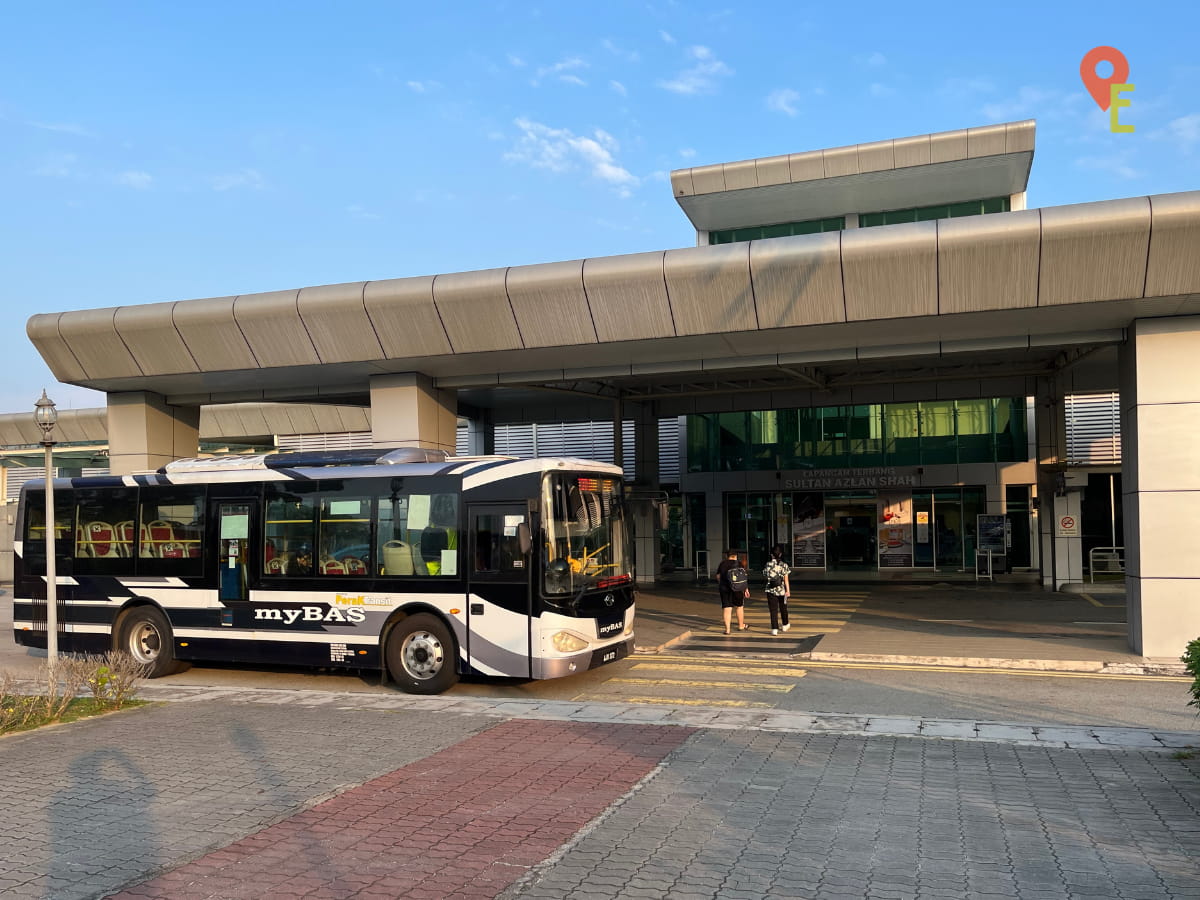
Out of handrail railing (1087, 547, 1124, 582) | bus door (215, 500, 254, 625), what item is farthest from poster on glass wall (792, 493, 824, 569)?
bus door (215, 500, 254, 625)


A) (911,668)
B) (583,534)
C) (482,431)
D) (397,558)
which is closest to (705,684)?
(583,534)

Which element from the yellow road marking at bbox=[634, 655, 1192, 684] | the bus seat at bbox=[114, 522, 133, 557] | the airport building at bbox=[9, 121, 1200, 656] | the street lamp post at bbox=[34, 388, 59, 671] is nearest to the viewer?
the street lamp post at bbox=[34, 388, 59, 671]

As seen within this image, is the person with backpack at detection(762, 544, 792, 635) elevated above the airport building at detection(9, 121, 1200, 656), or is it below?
below

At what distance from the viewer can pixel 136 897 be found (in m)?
5.71

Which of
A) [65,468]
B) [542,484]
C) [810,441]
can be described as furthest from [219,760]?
[65,468]

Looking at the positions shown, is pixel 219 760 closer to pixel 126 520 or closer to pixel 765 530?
pixel 126 520

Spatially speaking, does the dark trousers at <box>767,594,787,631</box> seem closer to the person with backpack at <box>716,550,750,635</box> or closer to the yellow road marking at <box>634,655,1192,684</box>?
the person with backpack at <box>716,550,750,635</box>

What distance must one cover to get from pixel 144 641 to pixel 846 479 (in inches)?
901

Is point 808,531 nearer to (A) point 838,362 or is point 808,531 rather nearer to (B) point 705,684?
(A) point 838,362

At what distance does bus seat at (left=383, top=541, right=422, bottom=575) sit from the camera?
12.9m

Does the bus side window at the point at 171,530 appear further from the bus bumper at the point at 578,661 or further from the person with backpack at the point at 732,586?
the person with backpack at the point at 732,586

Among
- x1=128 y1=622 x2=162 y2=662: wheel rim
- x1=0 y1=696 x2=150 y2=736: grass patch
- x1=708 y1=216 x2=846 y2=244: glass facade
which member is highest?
x1=708 y1=216 x2=846 y2=244: glass facade

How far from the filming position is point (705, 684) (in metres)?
13.1

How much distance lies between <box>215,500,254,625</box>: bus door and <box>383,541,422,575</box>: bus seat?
222cm
